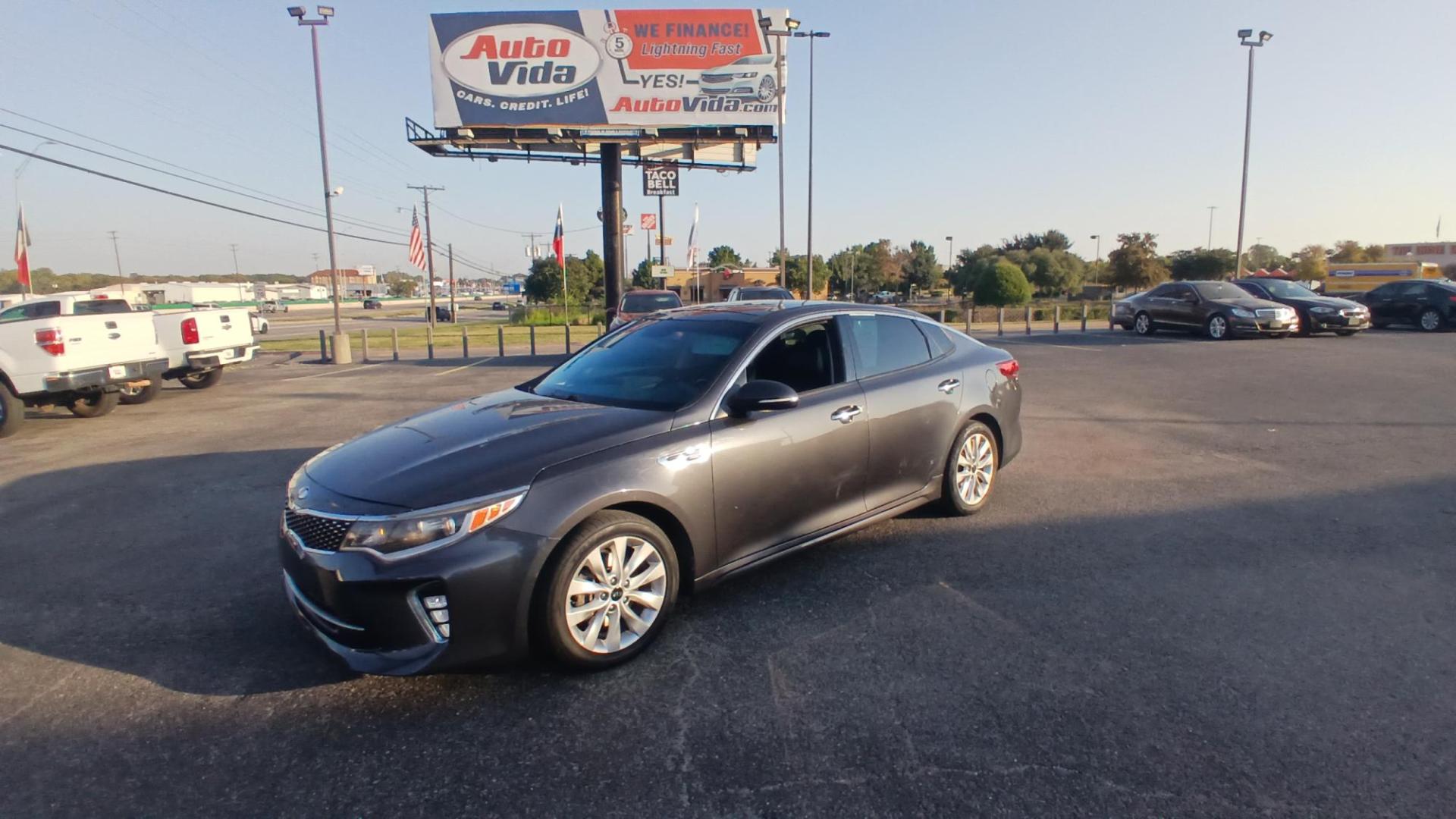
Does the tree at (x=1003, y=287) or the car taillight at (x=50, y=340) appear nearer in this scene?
the car taillight at (x=50, y=340)

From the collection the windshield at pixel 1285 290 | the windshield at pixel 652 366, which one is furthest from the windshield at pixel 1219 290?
the windshield at pixel 652 366

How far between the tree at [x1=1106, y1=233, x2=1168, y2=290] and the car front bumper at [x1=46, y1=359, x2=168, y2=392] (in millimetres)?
60093

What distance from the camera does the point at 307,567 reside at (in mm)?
3348

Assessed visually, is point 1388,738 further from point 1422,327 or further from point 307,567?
point 1422,327

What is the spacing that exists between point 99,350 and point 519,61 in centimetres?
1953

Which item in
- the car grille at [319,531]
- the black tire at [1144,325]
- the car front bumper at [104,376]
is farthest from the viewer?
the black tire at [1144,325]

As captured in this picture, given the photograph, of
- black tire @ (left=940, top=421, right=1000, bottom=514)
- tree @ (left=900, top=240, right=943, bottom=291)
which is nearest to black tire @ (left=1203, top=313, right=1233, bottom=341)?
black tire @ (left=940, top=421, right=1000, bottom=514)

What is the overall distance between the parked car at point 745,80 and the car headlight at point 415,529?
2663 centimetres

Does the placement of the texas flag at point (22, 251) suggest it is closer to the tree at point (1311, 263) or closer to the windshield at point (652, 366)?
the windshield at point (652, 366)

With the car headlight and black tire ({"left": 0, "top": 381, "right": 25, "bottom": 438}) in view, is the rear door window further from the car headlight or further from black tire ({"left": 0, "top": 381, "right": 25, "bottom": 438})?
black tire ({"left": 0, "top": 381, "right": 25, "bottom": 438})

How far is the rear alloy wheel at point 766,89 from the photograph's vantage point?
27.5m

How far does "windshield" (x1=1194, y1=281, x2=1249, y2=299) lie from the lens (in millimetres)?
20547

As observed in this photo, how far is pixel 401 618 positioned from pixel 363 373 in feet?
49.9

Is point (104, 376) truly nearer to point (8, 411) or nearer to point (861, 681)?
point (8, 411)
